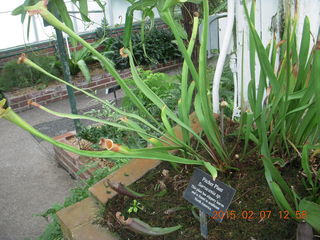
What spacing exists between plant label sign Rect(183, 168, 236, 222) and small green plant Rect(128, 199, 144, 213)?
0.21 metres

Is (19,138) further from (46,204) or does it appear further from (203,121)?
(203,121)

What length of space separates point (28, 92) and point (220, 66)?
3438 millimetres

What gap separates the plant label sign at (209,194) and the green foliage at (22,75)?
3745mm

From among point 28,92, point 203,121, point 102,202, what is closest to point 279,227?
point 203,121

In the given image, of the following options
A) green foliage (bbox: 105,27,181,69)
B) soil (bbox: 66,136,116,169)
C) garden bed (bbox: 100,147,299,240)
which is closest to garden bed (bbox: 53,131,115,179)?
soil (bbox: 66,136,116,169)

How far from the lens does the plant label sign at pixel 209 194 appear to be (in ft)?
2.71

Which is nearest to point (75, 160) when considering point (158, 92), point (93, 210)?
point (158, 92)

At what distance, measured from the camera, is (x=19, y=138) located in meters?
3.41

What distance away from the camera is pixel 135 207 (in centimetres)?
104

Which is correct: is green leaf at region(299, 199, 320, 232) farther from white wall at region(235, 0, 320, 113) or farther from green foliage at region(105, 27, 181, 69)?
green foliage at region(105, 27, 181, 69)

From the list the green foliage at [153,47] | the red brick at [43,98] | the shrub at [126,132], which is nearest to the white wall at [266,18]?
the shrub at [126,132]

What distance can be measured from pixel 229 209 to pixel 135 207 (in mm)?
303

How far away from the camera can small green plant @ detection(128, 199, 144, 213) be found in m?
1.03
